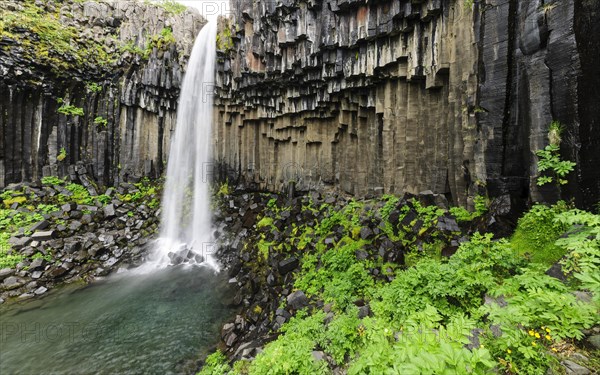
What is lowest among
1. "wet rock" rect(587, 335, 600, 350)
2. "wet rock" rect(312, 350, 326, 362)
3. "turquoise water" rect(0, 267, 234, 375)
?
"turquoise water" rect(0, 267, 234, 375)

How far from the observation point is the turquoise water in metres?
6.43

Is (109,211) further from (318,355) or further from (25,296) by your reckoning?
(318,355)

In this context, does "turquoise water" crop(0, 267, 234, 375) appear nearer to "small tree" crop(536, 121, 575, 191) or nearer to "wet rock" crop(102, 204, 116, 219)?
"wet rock" crop(102, 204, 116, 219)

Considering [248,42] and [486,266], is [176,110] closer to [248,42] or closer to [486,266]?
[248,42]

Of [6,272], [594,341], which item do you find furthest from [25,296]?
[594,341]

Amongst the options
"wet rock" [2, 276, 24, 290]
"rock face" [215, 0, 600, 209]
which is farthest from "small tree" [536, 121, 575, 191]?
"wet rock" [2, 276, 24, 290]

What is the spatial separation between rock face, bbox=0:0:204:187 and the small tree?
706 inches

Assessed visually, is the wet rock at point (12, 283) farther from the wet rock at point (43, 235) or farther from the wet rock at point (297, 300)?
the wet rock at point (297, 300)

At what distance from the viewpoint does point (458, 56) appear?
669 cm

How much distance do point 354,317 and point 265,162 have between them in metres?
11.4

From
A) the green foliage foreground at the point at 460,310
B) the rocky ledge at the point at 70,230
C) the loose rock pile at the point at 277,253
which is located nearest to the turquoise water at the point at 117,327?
the loose rock pile at the point at 277,253

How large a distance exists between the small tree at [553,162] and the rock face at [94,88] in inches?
706

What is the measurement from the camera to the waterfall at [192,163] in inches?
587

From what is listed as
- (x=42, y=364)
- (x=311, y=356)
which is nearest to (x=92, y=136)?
(x=42, y=364)
